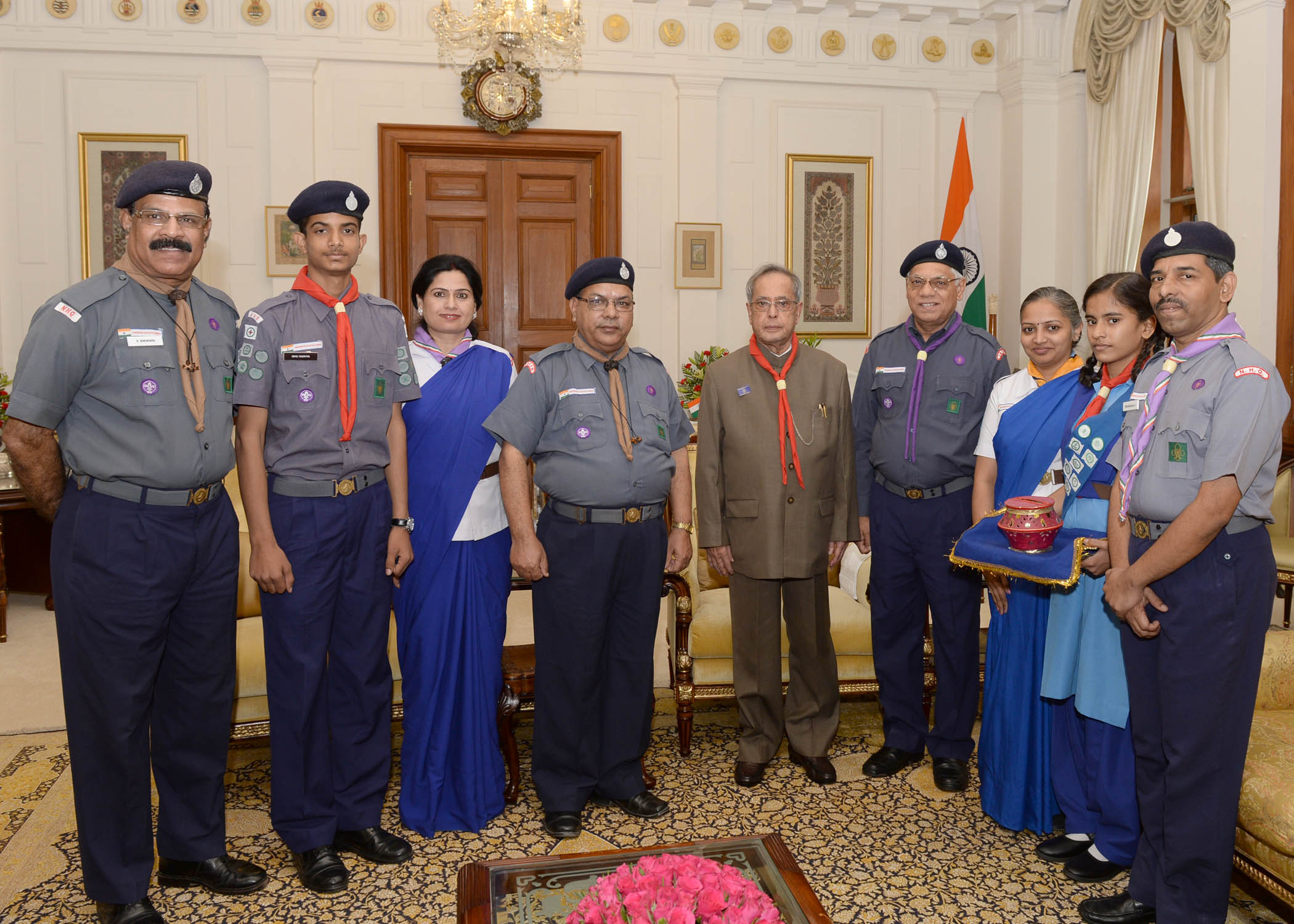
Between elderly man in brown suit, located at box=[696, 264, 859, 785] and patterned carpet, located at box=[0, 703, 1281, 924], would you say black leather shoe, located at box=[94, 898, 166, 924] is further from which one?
elderly man in brown suit, located at box=[696, 264, 859, 785]

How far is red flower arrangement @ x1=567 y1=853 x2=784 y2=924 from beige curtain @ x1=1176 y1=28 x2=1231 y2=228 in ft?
16.6

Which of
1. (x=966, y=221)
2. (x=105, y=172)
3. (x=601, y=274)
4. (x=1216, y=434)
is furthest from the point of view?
(x=966, y=221)

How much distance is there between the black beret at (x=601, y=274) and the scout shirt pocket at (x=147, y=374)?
1.10 meters

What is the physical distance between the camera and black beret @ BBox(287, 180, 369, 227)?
2617 millimetres

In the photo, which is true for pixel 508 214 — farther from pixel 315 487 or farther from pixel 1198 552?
pixel 1198 552

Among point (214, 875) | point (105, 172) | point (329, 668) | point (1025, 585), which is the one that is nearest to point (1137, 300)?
point (1025, 585)

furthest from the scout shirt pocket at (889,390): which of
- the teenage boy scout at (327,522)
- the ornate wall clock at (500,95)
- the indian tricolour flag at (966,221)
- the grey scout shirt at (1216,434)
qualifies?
the ornate wall clock at (500,95)

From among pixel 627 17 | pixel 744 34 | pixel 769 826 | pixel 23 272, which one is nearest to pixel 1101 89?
pixel 744 34

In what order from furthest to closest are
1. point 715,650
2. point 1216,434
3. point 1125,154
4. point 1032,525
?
point 1125,154
point 715,650
point 1032,525
point 1216,434

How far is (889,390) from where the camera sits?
3.31m

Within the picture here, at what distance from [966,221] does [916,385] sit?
13.1 ft

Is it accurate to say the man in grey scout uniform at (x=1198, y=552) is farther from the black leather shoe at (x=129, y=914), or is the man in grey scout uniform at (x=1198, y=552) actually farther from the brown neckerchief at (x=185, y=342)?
the black leather shoe at (x=129, y=914)

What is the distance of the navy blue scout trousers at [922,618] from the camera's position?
3.18m

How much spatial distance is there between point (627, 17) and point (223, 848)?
18.1ft
